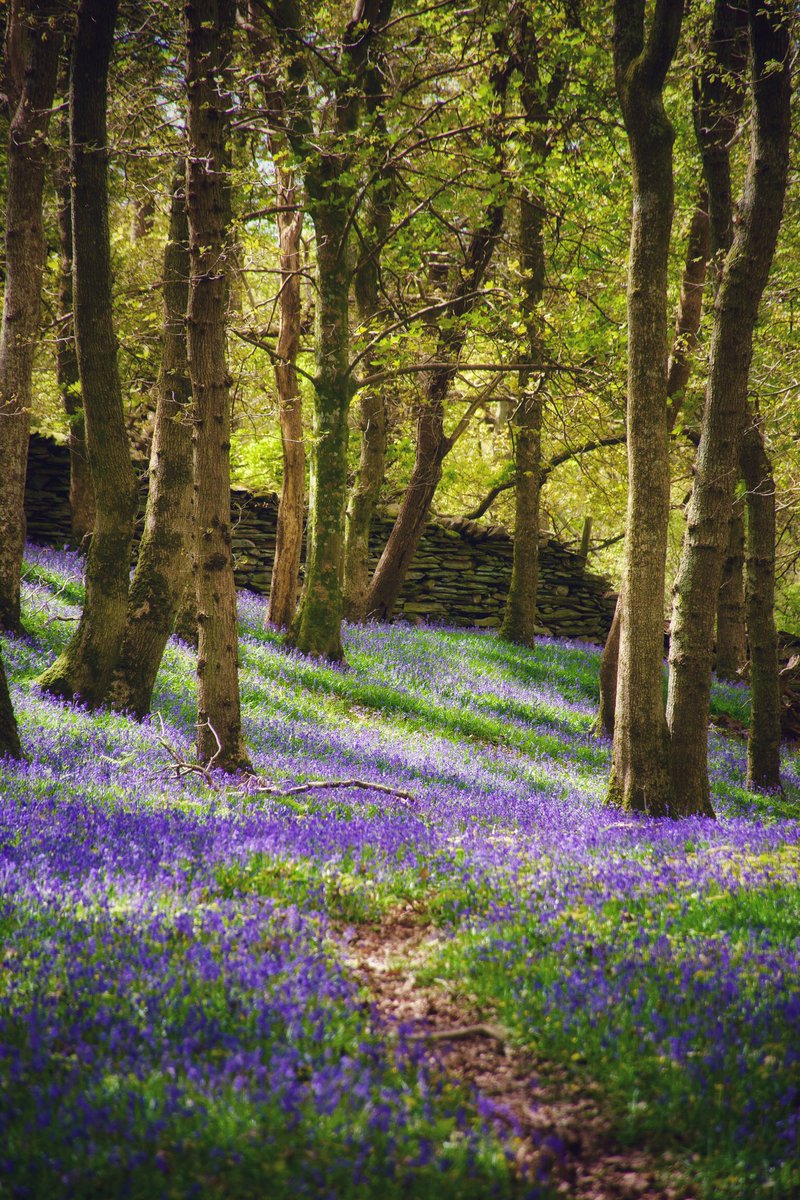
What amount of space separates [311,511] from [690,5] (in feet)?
26.6

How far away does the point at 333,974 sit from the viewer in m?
3.48

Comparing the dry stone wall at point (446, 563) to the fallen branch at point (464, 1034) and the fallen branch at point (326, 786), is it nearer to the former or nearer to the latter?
the fallen branch at point (326, 786)

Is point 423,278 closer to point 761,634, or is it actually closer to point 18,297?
point 18,297

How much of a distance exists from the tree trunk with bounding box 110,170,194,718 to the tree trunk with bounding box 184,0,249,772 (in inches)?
69.4

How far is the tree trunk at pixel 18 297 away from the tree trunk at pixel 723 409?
7.43 m

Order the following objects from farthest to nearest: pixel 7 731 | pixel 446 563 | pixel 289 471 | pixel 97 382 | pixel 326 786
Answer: pixel 446 563, pixel 289 471, pixel 97 382, pixel 326 786, pixel 7 731

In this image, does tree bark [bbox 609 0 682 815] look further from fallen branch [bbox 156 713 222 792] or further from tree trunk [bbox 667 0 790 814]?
fallen branch [bbox 156 713 222 792]

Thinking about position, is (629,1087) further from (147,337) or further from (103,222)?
(147,337)

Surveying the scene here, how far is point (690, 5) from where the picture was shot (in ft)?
32.1

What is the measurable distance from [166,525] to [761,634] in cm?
768

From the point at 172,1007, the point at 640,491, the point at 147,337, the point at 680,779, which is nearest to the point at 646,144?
the point at 640,491

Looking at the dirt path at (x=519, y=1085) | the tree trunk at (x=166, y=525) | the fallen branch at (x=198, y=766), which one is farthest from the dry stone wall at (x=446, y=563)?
the dirt path at (x=519, y=1085)

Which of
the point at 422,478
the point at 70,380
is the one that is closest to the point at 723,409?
the point at 422,478

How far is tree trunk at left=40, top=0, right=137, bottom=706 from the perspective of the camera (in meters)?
7.07
